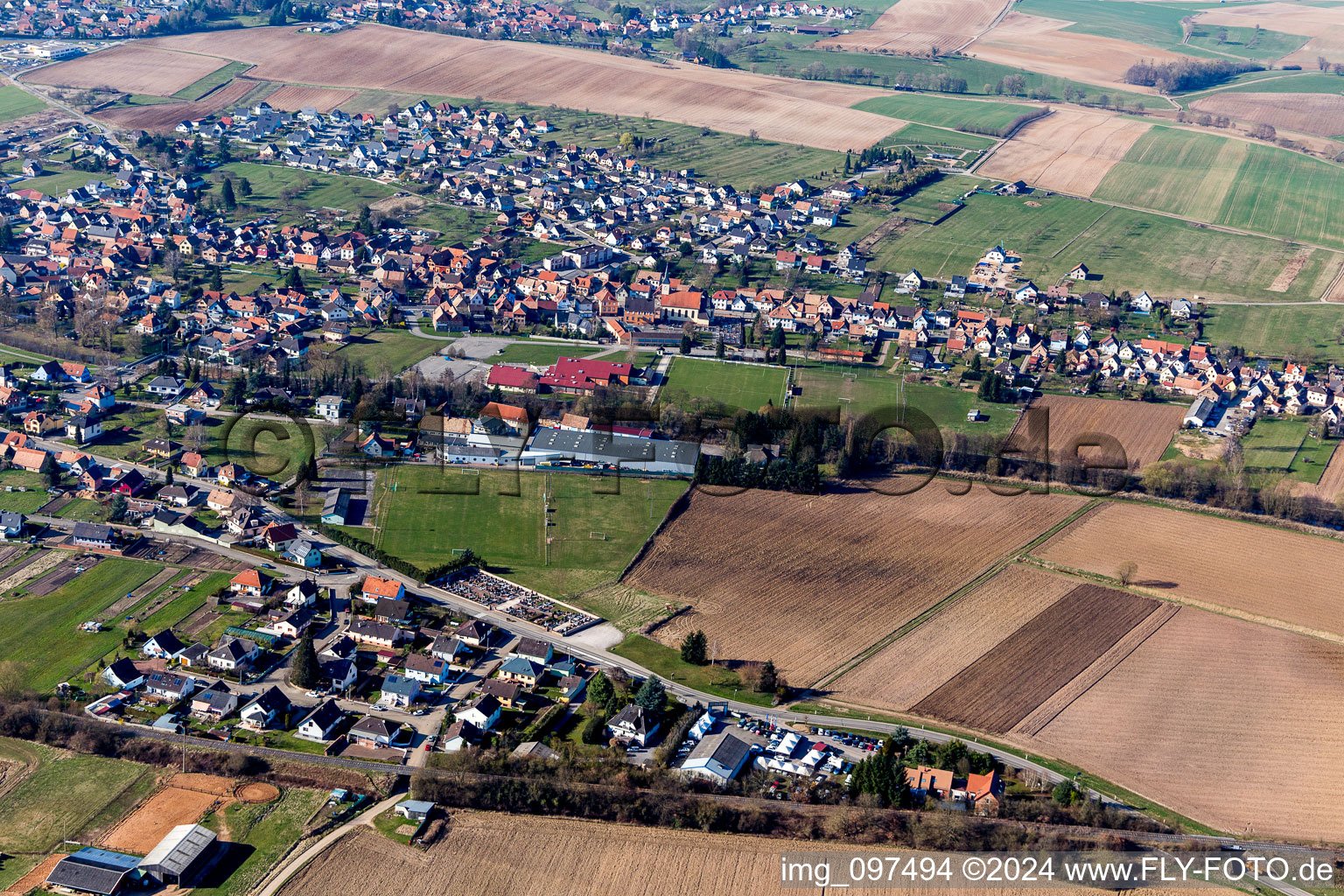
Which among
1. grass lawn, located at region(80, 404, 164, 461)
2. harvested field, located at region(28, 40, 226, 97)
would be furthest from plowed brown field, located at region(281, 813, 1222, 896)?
harvested field, located at region(28, 40, 226, 97)

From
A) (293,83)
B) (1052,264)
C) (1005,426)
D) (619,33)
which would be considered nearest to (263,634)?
(1005,426)

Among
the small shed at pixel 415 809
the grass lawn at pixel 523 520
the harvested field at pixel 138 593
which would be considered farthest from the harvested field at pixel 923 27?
the small shed at pixel 415 809

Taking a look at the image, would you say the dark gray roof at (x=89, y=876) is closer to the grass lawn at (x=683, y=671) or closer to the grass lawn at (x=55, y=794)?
the grass lawn at (x=55, y=794)

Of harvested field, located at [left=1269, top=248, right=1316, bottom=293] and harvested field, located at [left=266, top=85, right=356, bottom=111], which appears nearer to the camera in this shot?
harvested field, located at [left=1269, top=248, right=1316, bottom=293]

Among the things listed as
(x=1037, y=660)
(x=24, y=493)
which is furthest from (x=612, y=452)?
(x=24, y=493)

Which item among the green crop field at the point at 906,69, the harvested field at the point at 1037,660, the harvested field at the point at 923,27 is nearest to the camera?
the harvested field at the point at 1037,660

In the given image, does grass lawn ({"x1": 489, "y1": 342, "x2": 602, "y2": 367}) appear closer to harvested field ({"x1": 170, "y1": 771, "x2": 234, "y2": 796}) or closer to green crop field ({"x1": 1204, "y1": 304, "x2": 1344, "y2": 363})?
harvested field ({"x1": 170, "y1": 771, "x2": 234, "y2": 796})

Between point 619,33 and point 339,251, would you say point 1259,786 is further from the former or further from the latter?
point 619,33
